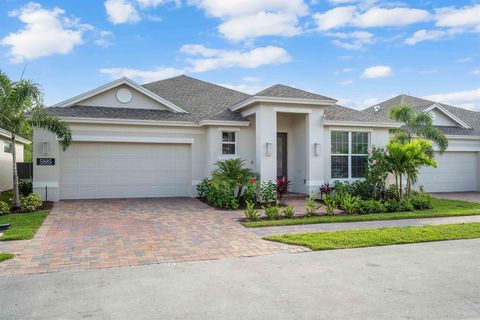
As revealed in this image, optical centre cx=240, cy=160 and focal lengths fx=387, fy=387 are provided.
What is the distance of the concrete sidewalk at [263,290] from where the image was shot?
4.41 metres

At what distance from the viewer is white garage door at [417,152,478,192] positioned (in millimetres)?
18812

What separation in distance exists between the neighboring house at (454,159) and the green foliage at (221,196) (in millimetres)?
10427

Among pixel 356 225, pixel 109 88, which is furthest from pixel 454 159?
pixel 109 88

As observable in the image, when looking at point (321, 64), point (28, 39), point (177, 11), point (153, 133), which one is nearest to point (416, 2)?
point (321, 64)

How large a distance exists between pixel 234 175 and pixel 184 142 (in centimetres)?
302

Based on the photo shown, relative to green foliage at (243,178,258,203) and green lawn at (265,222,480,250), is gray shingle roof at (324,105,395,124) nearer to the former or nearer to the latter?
green foliage at (243,178,258,203)

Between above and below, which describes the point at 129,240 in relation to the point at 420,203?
below

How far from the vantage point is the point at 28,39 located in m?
14.5

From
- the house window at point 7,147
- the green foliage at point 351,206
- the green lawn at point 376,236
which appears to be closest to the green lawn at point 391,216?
the green foliage at point 351,206

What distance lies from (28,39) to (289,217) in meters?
11.8

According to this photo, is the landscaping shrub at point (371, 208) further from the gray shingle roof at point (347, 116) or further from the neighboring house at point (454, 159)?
the neighboring house at point (454, 159)

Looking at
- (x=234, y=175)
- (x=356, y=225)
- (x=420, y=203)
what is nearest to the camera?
(x=356, y=225)

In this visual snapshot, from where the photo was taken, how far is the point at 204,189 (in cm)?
1457

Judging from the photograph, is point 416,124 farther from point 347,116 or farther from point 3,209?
point 3,209
